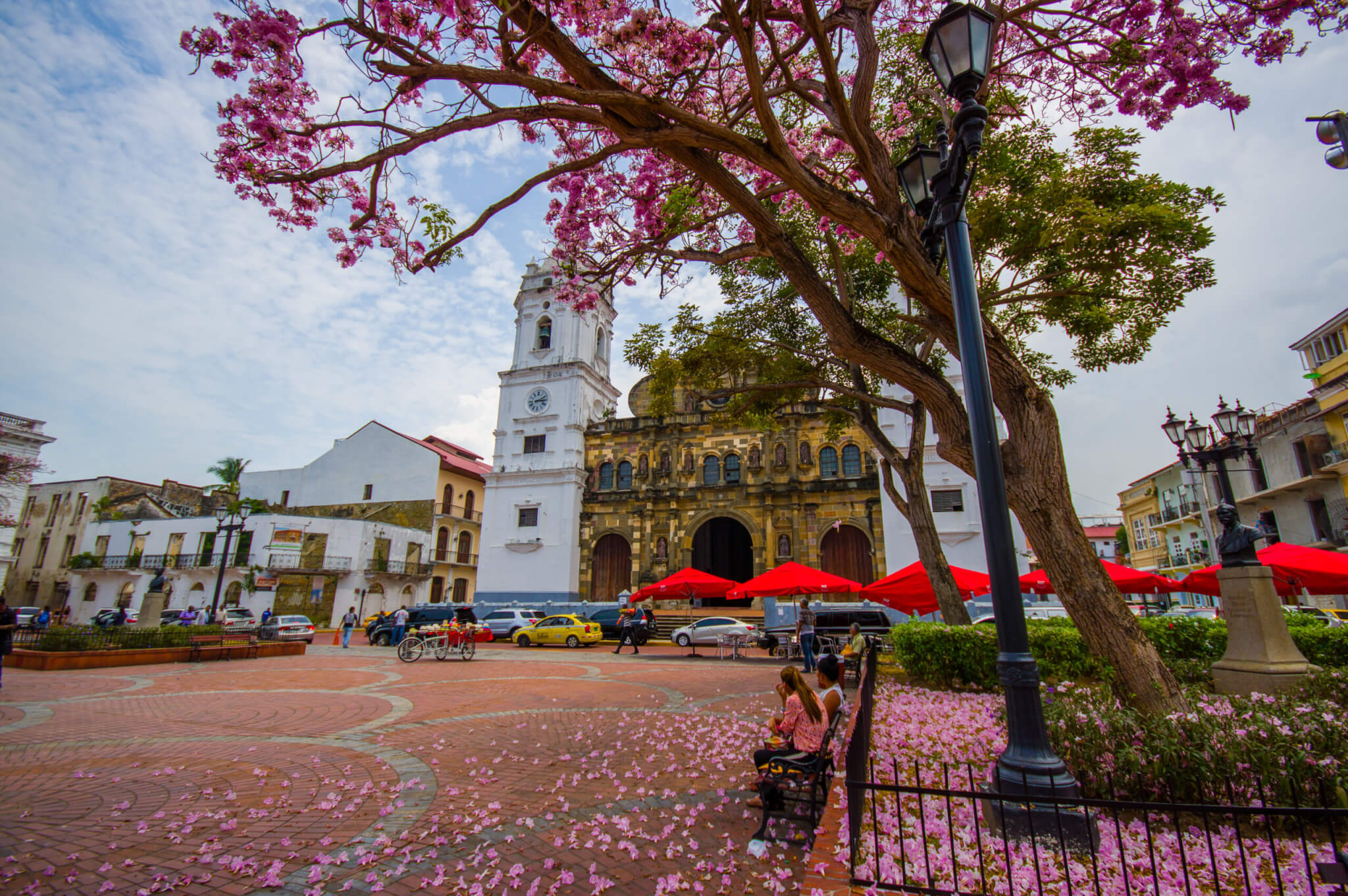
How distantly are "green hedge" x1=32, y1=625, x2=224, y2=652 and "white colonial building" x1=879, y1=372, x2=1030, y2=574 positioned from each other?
25.0m

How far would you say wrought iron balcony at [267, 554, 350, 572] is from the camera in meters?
34.2

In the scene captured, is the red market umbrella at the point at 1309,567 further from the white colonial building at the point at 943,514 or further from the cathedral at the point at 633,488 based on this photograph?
the cathedral at the point at 633,488

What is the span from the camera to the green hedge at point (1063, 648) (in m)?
9.74

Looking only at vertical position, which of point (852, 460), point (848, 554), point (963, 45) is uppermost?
point (852, 460)

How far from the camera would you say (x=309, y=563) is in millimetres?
34625

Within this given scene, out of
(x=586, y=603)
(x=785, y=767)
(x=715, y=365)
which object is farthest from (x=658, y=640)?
(x=785, y=767)

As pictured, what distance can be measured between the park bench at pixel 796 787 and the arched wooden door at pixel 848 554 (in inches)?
983

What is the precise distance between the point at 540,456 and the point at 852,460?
663 inches

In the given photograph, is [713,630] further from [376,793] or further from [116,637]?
[376,793]

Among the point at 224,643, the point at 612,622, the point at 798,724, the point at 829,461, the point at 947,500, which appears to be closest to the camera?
the point at 798,724

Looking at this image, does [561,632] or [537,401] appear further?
[537,401]

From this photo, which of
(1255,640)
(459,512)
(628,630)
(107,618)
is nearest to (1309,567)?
(1255,640)

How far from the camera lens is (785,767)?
4848 millimetres

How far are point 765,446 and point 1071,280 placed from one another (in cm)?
2188
